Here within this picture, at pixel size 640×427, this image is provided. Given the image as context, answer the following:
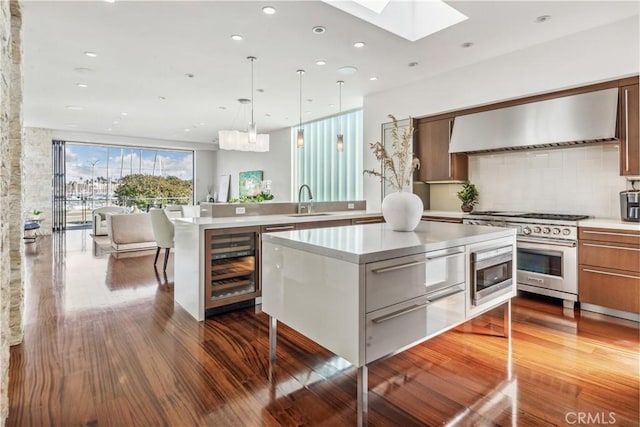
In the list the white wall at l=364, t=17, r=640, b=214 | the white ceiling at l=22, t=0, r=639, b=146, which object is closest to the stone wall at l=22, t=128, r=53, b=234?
the white ceiling at l=22, t=0, r=639, b=146

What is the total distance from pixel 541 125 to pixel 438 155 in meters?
1.31

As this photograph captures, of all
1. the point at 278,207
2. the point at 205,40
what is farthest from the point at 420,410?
the point at 205,40

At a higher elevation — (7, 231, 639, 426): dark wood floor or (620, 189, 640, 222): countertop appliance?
(620, 189, 640, 222): countertop appliance

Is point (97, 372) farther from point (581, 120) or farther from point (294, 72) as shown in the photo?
point (581, 120)

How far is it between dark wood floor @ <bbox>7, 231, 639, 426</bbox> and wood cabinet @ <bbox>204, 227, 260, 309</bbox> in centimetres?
22

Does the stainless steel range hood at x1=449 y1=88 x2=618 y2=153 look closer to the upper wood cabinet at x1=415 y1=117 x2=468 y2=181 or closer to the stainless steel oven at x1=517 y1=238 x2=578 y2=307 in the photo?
the upper wood cabinet at x1=415 y1=117 x2=468 y2=181

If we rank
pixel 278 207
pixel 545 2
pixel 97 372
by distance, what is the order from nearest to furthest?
1. pixel 97 372
2. pixel 545 2
3. pixel 278 207

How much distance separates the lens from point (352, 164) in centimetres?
689

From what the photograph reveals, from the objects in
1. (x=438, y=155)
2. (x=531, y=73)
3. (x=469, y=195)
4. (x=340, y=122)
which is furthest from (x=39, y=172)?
(x=531, y=73)

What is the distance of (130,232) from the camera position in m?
6.50

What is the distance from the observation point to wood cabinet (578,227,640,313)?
296 cm

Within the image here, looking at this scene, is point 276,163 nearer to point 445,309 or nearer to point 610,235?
point 610,235

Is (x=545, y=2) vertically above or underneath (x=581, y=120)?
above

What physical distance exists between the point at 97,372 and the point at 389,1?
3.94 metres
